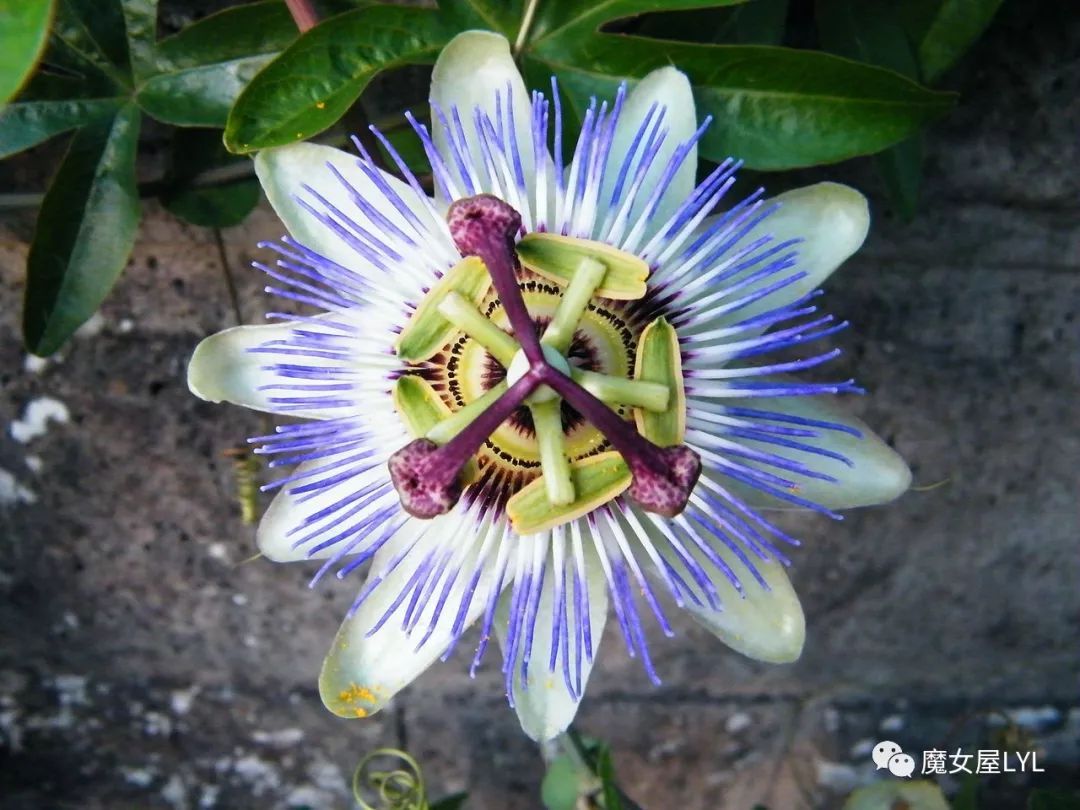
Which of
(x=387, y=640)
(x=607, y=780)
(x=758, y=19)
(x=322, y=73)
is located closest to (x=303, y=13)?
(x=322, y=73)

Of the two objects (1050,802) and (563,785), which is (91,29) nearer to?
(563,785)

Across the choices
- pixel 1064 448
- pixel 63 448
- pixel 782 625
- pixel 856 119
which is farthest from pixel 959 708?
pixel 63 448

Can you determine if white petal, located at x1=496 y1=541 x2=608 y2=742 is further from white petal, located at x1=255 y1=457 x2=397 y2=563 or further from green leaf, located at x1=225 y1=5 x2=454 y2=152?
green leaf, located at x1=225 y1=5 x2=454 y2=152

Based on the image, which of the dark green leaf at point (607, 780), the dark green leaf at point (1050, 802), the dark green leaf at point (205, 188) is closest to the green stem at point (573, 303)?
the dark green leaf at point (205, 188)

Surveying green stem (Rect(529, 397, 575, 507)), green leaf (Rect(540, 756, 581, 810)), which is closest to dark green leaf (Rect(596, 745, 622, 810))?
green leaf (Rect(540, 756, 581, 810))

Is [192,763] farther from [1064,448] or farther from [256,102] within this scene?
[1064,448]

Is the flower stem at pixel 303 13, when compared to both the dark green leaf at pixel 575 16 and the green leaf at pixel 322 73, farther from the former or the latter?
the dark green leaf at pixel 575 16
